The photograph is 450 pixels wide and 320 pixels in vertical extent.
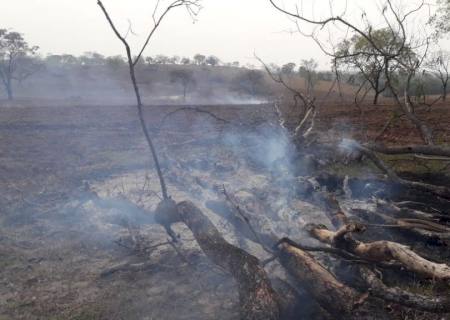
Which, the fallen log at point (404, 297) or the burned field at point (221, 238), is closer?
the fallen log at point (404, 297)

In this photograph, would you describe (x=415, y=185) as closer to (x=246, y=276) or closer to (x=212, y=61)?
(x=246, y=276)

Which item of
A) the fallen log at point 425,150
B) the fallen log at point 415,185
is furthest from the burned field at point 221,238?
the fallen log at point 425,150

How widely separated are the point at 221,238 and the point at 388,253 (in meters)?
1.83

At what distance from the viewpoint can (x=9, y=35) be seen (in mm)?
35969

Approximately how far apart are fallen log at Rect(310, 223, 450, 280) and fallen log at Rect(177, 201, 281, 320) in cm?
111

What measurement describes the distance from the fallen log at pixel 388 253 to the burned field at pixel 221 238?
0.01m

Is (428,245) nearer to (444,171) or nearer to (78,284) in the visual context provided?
(444,171)

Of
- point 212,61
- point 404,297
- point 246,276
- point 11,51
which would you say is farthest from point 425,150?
point 212,61

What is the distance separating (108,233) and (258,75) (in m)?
42.4

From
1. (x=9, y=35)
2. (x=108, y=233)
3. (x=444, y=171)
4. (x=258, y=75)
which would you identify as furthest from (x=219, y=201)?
(x=258, y=75)

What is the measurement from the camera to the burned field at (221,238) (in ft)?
12.6

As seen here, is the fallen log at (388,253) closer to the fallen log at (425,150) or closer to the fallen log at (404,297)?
the fallen log at (404,297)

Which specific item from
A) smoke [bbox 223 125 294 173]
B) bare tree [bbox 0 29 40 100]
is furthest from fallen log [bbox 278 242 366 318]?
bare tree [bbox 0 29 40 100]

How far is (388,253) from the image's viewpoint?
12.9ft
